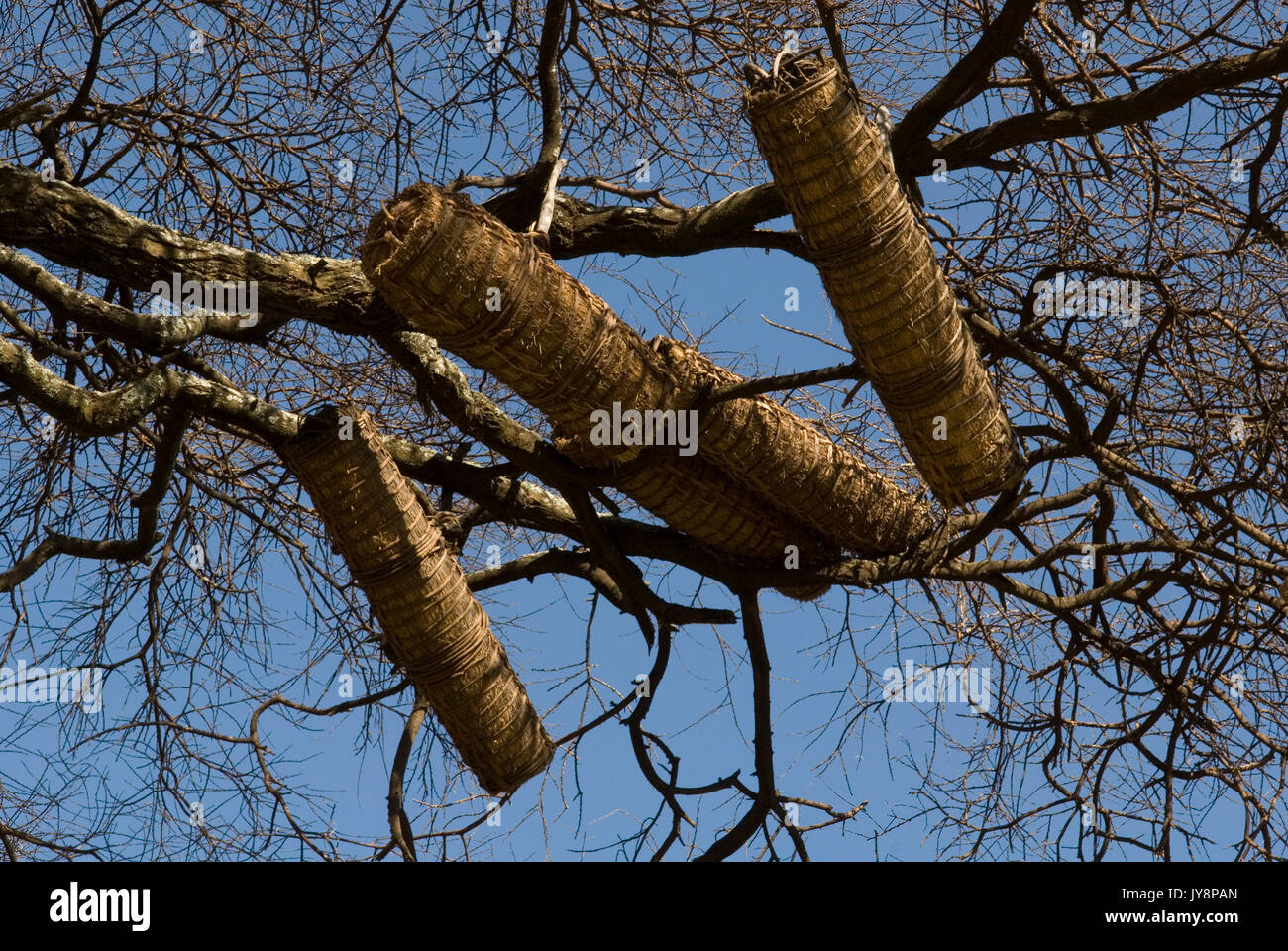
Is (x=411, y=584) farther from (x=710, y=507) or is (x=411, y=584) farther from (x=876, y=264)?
(x=876, y=264)

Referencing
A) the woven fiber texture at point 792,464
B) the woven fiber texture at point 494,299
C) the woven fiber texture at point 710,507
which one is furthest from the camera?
the woven fiber texture at point 710,507

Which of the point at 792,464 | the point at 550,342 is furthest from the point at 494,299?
the point at 792,464

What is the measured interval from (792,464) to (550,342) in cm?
85

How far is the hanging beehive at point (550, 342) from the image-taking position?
3178mm

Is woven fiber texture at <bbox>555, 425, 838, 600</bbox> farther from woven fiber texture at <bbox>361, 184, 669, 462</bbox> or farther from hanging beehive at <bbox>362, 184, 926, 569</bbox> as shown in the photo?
woven fiber texture at <bbox>361, 184, 669, 462</bbox>

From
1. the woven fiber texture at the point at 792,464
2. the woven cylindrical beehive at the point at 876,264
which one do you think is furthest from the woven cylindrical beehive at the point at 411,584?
the woven cylindrical beehive at the point at 876,264

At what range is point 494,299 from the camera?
3.23 m

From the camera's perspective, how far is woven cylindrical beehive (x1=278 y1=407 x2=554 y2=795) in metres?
3.75

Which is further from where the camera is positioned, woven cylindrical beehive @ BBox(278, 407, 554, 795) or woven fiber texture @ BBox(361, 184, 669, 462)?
woven cylindrical beehive @ BBox(278, 407, 554, 795)

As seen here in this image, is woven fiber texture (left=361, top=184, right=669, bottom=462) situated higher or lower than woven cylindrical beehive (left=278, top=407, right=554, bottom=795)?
higher

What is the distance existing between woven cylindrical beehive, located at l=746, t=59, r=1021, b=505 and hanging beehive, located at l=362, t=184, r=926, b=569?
47 cm

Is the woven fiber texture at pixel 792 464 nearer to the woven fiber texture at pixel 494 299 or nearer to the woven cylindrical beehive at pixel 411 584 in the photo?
the woven fiber texture at pixel 494 299

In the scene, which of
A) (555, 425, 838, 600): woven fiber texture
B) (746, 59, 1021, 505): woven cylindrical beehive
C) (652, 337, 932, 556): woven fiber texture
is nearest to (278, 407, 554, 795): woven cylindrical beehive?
(555, 425, 838, 600): woven fiber texture

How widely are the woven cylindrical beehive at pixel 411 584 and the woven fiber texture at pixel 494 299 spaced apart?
51 centimetres
